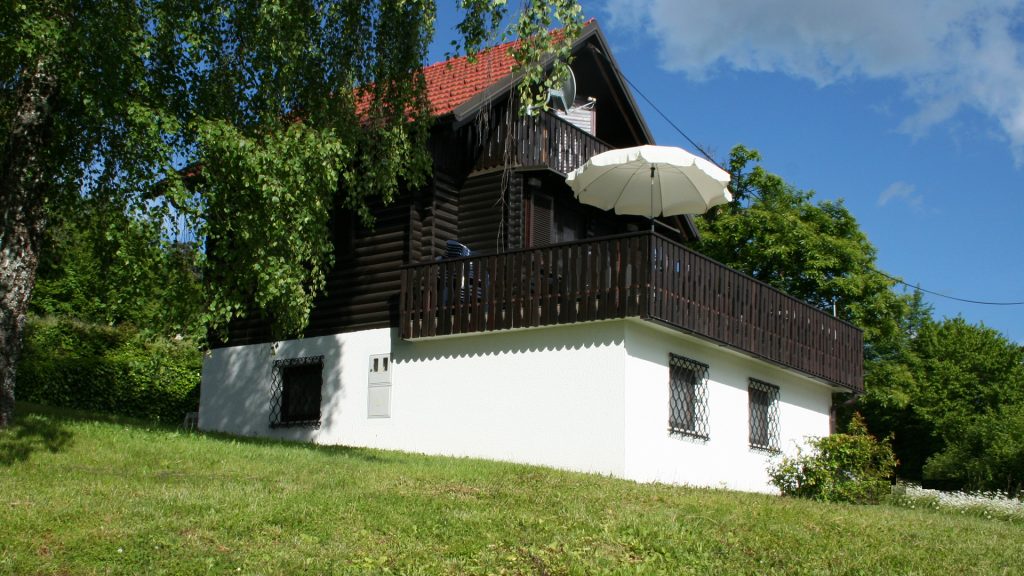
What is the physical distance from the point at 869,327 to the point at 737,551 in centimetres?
2312

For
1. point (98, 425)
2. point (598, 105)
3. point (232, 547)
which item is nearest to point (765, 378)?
point (598, 105)

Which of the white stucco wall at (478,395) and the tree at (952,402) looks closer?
the white stucco wall at (478,395)

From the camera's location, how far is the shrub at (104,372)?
2481cm

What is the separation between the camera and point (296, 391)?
21.7 meters

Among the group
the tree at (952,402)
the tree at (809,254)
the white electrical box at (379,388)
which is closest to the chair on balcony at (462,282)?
the white electrical box at (379,388)

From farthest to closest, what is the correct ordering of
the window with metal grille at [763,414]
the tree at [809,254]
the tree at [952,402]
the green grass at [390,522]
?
the tree at [952,402]
the tree at [809,254]
the window with metal grille at [763,414]
the green grass at [390,522]

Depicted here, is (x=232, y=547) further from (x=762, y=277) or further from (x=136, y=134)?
(x=762, y=277)

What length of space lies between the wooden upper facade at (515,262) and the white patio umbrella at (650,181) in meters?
0.88

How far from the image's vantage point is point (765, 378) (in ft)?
72.7

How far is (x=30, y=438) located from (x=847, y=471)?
12372 millimetres

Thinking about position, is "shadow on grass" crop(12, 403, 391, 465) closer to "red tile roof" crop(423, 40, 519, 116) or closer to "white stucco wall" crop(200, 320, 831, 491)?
"white stucco wall" crop(200, 320, 831, 491)

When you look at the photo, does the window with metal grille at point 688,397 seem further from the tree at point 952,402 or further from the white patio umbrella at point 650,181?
the tree at point 952,402

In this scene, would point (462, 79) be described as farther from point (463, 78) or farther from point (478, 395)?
point (478, 395)

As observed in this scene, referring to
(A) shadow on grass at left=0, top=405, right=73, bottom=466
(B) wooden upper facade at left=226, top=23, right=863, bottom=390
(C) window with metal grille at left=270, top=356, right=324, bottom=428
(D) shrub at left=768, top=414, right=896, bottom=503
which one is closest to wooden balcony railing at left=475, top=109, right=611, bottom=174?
(B) wooden upper facade at left=226, top=23, right=863, bottom=390
